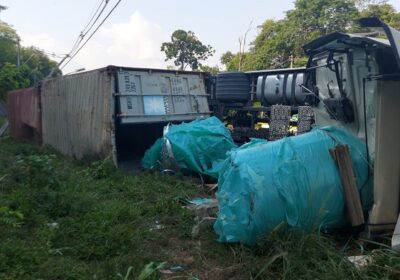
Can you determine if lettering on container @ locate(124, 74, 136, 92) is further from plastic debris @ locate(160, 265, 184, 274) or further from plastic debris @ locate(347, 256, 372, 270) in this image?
plastic debris @ locate(347, 256, 372, 270)

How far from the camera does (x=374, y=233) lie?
12.3 ft

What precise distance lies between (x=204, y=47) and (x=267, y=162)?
32944 mm

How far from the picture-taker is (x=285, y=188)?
369 centimetres

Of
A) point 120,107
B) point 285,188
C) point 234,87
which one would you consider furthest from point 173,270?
point 234,87

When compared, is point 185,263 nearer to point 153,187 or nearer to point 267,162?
point 267,162

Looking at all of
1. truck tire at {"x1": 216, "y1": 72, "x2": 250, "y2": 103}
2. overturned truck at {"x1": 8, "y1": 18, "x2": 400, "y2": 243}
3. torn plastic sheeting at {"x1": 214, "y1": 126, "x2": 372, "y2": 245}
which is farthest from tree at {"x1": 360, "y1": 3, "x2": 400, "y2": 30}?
torn plastic sheeting at {"x1": 214, "y1": 126, "x2": 372, "y2": 245}

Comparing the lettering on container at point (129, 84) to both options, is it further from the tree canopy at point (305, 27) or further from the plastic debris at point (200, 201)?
the tree canopy at point (305, 27)

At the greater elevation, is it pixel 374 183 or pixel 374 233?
pixel 374 183

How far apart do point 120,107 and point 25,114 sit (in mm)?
7452

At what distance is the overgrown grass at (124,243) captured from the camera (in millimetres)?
3178

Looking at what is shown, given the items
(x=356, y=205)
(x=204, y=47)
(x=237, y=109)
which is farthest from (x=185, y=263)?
(x=204, y=47)

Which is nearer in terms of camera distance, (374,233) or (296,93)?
(374,233)

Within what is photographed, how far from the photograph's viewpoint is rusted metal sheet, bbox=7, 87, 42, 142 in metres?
12.4

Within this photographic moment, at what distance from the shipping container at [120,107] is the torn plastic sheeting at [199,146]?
44.0 inches
